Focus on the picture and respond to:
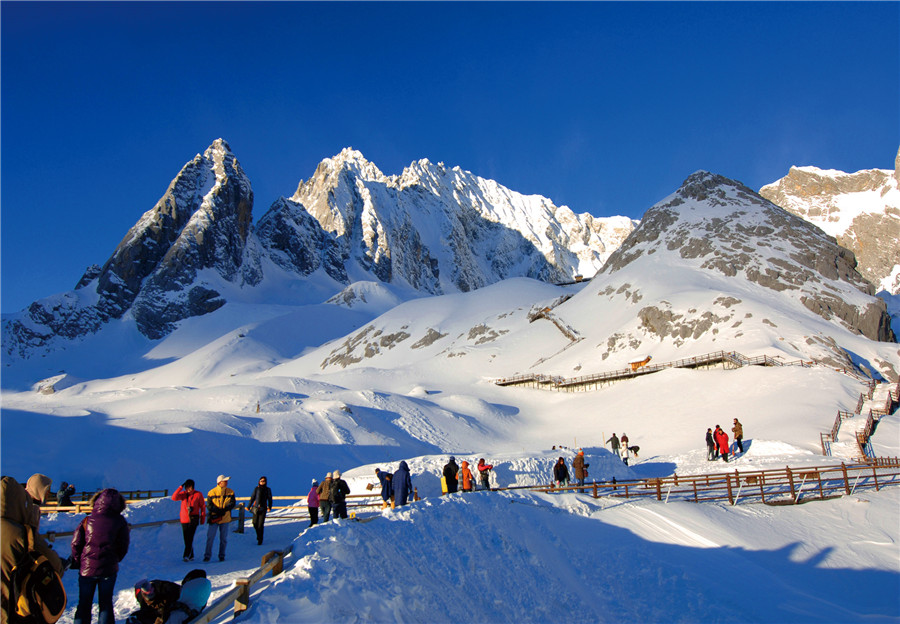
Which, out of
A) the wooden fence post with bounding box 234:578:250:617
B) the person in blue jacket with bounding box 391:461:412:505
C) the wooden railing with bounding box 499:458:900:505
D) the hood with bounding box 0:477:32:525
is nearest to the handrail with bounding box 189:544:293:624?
the wooden fence post with bounding box 234:578:250:617

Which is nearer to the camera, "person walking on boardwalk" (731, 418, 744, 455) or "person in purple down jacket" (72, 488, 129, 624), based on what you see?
"person in purple down jacket" (72, 488, 129, 624)

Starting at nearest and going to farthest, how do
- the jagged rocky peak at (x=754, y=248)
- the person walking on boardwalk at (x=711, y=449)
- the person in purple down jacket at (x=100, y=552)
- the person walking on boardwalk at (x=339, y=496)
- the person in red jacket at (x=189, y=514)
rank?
1. the person in purple down jacket at (x=100, y=552)
2. the person in red jacket at (x=189, y=514)
3. the person walking on boardwalk at (x=339, y=496)
4. the person walking on boardwalk at (x=711, y=449)
5. the jagged rocky peak at (x=754, y=248)

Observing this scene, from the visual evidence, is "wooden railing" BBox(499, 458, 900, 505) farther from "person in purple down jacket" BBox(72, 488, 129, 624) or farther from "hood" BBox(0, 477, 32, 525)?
"hood" BBox(0, 477, 32, 525)

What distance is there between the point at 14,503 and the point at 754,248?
76.9 metres

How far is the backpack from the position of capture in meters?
4.84

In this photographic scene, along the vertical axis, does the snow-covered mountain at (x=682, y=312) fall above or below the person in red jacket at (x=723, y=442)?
above

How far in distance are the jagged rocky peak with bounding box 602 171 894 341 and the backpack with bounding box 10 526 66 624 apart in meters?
67.1

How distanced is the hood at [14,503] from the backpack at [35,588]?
132mm

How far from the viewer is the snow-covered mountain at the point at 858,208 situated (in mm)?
156100

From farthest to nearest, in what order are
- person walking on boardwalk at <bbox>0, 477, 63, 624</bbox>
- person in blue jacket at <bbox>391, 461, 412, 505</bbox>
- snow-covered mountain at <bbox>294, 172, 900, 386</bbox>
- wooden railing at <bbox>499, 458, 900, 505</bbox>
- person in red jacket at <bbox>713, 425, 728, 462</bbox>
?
snow-covered mountain at <bbox>294, 172, 900, 386</bbox>, person in red jacket at <bbox>713, 425, 728, 462</bbox>, wooden railing at <bbox>499, 458, 900, 505</bbox>, person in blue jacket at <bbox>391, 461, 412, 505</bbox>, person walking on boardwalk at <bbox>0, 477, 63, 624</bbox>

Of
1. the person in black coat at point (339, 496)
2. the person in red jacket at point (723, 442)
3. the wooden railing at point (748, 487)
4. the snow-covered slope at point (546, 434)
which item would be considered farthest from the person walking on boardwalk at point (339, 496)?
the person in red jacket at point (723, 442)

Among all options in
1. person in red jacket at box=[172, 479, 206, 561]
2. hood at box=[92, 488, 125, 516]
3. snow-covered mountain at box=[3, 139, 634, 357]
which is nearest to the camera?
hood at box=[92, 488, 125, 516]

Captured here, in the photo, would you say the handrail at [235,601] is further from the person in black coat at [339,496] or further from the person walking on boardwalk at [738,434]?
the person walking on boardwalk at [738,434]

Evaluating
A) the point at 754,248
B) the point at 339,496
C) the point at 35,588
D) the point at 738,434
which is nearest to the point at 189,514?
the point at 339,496
